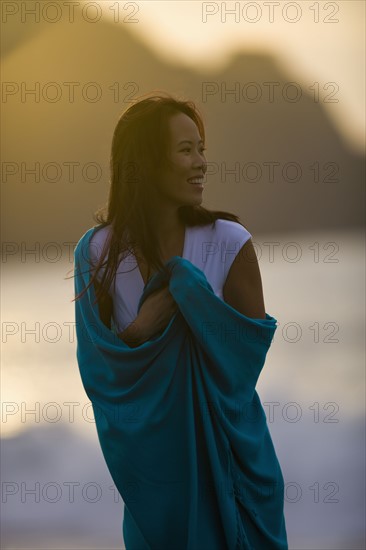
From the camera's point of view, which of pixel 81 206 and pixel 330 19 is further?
pixel 81 206

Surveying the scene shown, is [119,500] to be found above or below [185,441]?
below

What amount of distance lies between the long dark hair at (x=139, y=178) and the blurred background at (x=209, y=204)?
877 mm

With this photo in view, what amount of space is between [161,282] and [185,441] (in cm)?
28

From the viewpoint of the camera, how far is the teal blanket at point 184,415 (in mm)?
1648

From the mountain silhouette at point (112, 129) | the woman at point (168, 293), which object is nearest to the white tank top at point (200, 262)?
the woman at point (168, 293)

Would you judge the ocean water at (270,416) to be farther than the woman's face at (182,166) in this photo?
Yes

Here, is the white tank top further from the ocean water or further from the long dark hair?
the ocean water

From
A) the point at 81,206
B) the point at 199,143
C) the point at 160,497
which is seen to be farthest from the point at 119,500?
the point at 81,206

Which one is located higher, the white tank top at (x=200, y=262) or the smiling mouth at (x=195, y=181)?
the smiling mouth at (x=195, y=181)

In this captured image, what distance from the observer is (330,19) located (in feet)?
11.6

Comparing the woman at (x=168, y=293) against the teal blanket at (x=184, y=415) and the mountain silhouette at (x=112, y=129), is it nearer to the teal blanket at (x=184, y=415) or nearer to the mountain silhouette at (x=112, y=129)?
the teal blanket at (x=184, y=415)

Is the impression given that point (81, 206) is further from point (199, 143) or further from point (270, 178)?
point (199, 143)

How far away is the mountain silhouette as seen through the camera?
3.81 m

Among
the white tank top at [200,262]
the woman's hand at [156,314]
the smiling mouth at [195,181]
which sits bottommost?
the woman's hand at [156,314]
